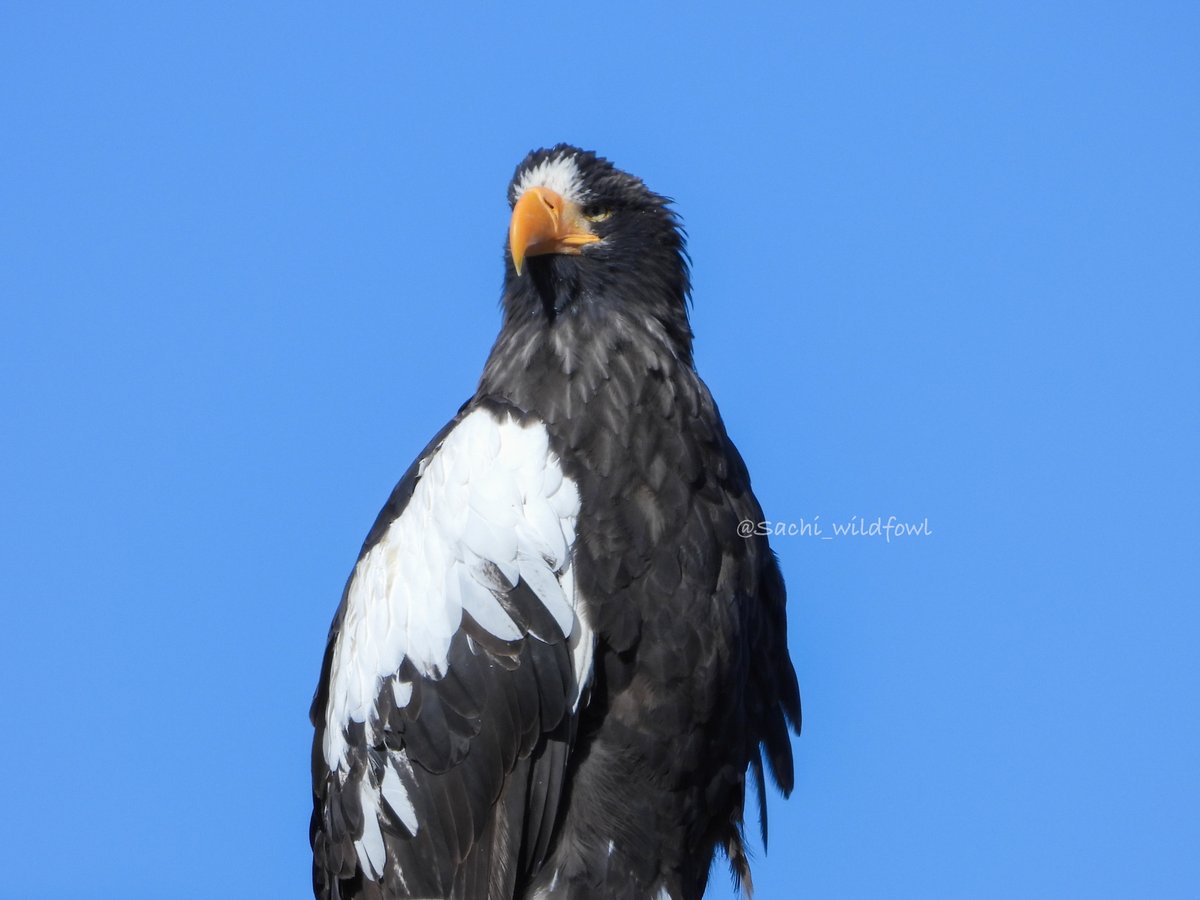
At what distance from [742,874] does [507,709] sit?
57.5 inches

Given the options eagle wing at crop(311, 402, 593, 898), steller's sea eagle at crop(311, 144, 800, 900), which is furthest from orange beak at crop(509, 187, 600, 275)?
eagle wing at crop(311, 402, 593, 898)

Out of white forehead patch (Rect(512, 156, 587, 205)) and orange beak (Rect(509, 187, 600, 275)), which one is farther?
white forehead patch (Rect(512, 156, 587, 205))

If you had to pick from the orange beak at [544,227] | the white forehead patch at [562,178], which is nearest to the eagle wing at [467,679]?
the orange beak at [544,227]

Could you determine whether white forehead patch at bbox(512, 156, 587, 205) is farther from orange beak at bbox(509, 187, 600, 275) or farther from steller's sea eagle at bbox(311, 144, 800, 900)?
steller's sea eagle at bbox(311, 144, 800, 900)

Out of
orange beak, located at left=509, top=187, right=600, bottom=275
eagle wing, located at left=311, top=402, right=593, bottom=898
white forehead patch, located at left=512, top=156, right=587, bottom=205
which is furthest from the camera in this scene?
white forehead patch, located at left=512, top=156, right=587, bottom=205

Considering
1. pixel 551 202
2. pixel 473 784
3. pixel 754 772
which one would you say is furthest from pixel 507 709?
pixel 551 202

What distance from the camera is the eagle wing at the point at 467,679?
16.5 ft

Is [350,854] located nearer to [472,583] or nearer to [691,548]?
[472,583]

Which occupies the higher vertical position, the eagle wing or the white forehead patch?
the white forehead patch

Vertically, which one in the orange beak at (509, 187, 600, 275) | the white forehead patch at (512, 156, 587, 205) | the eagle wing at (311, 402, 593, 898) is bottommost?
the eagle wing at (311, 402, 593, 898)

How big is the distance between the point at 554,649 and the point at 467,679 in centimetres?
36

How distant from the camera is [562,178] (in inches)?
235

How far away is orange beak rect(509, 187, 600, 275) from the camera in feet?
18.6

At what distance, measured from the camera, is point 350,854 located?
5391mm
